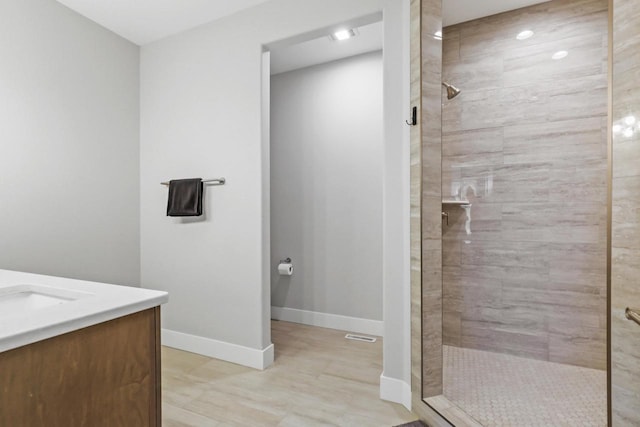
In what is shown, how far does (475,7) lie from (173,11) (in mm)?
2066

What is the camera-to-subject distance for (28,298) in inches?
46.0

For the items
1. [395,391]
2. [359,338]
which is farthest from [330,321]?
[395,391]

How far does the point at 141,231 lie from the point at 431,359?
7.69 feet

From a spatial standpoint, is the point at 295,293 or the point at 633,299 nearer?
the point at 633,299

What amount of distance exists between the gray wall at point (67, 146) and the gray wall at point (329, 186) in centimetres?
125

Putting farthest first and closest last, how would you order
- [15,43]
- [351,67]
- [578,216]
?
[351,67], [578,216], [15,43]

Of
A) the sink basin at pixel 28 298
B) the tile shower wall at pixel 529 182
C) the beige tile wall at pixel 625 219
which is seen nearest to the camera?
the beige tile wall at pixel 625 219

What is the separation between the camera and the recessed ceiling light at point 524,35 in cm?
219

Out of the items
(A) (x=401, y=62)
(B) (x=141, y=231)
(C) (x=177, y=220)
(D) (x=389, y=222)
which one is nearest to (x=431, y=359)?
(D) (x=389, y=222)

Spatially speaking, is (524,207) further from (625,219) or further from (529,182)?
(625,219)

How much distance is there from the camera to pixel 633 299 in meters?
0.83

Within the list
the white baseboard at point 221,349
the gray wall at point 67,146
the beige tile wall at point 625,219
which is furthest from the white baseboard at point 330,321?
the beige tile wall at point 625,219

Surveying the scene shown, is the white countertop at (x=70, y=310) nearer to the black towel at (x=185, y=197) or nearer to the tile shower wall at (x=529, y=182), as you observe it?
the black towel at (x=185, y=197)

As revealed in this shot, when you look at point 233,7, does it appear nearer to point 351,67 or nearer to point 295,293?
point 351,67
